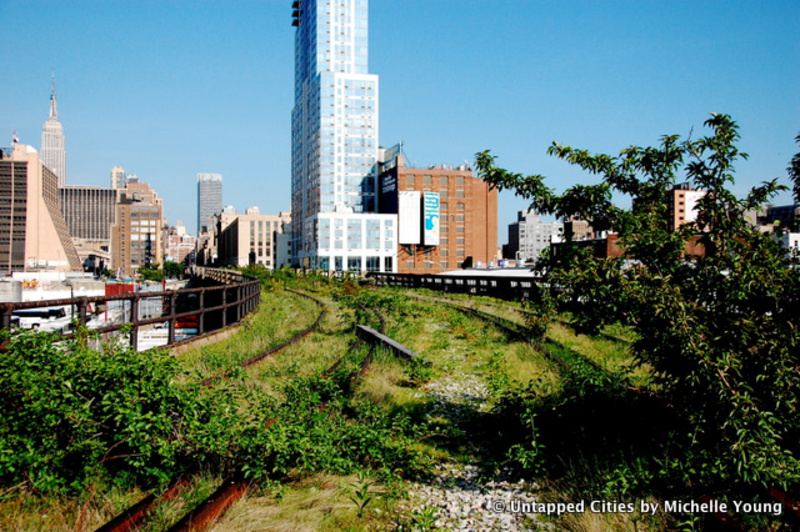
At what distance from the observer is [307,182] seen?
456 ft

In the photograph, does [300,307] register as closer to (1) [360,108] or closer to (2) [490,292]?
(2) [490,292]

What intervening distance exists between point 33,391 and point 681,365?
5323 millimetres

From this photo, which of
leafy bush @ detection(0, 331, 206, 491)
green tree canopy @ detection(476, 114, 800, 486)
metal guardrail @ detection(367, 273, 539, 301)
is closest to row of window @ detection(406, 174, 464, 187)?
metal guardrail @ detection(367, 273, 539, 301)

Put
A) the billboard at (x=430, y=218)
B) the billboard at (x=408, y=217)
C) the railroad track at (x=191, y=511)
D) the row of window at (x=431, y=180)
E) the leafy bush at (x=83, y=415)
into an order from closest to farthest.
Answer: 1. the railroad track at (x=191, y=511)
2. the leafy bush at (x=83, y=415)
3. the billboard at (x=408, y=217)
4. the billboard at (x=430, y=218)
5. the row of window at (x=431, y=180)

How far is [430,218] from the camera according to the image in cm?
11681

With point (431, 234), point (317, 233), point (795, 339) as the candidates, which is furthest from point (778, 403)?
point (431, 234)

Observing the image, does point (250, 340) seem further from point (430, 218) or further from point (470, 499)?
point (430, 218)

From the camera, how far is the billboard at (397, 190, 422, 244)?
115938 millimetres

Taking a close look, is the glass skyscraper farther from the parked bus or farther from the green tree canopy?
the green tree canopy

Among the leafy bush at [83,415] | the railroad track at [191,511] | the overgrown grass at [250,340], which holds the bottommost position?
the overgrown grass at [250,340]

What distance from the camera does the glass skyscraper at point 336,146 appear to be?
357 feet

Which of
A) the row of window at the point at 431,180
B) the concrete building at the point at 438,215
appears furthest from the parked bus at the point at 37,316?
the row of window at the point at 431,180

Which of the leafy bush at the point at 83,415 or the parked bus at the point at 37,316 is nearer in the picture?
the leafy bush at the point at 83,415

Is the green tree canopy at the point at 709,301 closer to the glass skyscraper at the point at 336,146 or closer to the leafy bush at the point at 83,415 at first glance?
the leafy bush at the point at 83,415
